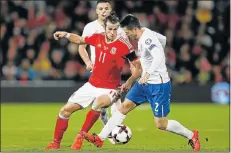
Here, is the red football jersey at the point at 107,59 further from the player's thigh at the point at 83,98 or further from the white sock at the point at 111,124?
the white sock at the point at 111,124

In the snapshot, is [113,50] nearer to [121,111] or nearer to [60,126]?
[121,111]

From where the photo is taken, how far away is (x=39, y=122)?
18234 millimetres

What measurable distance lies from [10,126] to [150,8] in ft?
30.4

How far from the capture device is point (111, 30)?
1177 cm

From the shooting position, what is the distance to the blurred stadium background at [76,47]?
2261 centimetres

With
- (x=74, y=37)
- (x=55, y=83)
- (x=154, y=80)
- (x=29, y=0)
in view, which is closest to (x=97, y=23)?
(x=74, y=37)

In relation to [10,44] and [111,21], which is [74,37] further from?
[10,44]

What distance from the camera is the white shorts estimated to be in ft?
39.1

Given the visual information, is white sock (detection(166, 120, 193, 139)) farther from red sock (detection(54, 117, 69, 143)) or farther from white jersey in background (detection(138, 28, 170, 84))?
red sock (detection(54, 117, 69, 143))

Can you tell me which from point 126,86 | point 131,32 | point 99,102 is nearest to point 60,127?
point 99,102

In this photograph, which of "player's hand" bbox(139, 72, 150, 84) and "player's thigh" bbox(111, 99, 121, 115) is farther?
"player's thigh" bbox(111, 99, 121, 115)

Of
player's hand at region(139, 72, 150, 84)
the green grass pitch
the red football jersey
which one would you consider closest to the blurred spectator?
the green grass pitch

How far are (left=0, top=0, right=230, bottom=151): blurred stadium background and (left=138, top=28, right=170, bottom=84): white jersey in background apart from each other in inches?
414

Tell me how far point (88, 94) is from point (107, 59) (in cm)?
61
